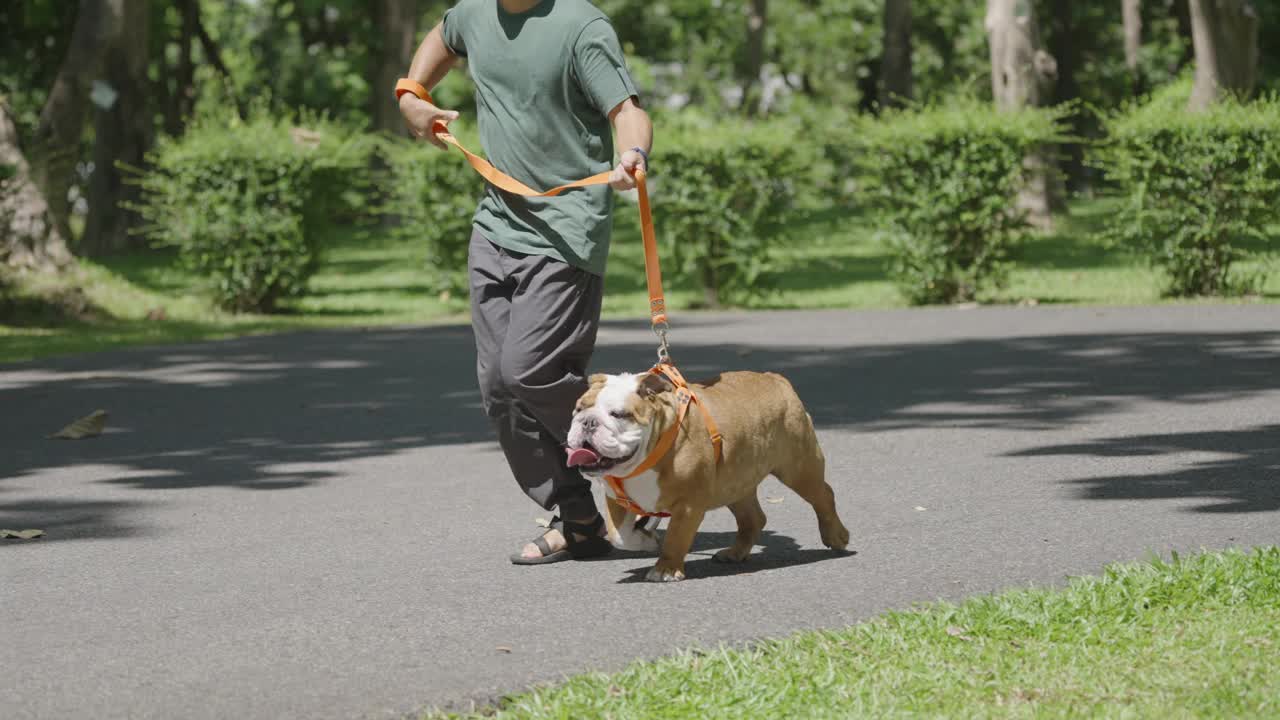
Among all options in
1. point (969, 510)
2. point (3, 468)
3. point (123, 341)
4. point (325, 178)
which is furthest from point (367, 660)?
point (325, 178)

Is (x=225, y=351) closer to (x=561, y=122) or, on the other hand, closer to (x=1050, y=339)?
(x=1050, y=339)

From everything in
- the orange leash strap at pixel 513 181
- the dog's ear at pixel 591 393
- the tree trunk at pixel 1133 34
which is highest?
the tree trunk at pixel 1133 34

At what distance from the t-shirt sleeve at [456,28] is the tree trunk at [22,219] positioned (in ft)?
41.0

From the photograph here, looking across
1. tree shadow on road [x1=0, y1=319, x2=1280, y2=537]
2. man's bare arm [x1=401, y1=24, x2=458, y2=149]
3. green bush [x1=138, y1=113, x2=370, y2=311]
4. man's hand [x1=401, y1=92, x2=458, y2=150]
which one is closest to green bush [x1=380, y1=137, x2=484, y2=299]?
green bush [x1=138, y1=113, x2=370, y2=311]

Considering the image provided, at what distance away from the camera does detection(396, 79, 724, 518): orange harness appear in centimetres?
551

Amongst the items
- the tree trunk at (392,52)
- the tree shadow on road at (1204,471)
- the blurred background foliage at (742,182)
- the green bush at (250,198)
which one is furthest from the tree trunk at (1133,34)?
the tree shadow on road at (1204,471)

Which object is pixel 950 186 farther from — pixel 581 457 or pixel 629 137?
pixel 581 457

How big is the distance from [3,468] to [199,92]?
162 feet

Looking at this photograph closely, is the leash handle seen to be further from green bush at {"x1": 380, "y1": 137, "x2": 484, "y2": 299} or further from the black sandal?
green bush at {"x1": 380, "y1": 137, "x2": 484, "y2": 299}

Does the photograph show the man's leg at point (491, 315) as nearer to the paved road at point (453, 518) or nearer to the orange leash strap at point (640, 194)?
the orange leash strap at point (640, 194)

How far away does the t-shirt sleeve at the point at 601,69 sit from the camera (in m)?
5.72

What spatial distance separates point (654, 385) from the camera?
551 cm

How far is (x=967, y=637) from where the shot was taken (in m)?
4.72

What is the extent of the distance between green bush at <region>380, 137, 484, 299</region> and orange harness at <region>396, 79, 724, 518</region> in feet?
40.5
